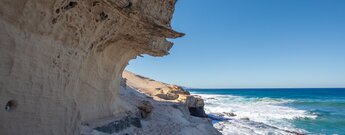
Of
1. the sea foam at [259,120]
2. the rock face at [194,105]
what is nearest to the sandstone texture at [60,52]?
the sea foam at [259,120]

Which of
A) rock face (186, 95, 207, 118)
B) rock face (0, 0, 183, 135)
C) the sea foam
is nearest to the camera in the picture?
rock face (0, 0, 183, 135)

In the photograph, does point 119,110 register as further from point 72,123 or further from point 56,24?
point 56,24

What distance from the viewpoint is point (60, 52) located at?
5340mm

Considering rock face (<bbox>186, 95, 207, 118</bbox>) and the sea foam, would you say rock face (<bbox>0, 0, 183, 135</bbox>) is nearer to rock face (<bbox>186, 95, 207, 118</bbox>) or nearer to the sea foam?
the sea foam

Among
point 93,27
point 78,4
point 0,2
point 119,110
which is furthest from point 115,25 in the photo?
point 119,110

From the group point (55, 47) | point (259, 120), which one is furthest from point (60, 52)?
point (259, 120)

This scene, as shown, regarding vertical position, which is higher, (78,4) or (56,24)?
(78,4)

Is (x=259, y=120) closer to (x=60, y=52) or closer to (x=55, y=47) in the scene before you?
(x=60, y=52)

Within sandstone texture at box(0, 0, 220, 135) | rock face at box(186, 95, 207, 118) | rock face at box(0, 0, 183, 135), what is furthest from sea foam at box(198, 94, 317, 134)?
rock face at box(0, 0, 183, 135)

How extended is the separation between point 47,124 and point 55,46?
1421 mm

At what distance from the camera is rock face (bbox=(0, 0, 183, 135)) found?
4.29 meters

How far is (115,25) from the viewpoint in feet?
22.2

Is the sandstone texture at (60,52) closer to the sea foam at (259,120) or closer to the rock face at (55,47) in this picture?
the rock face at (55,47)

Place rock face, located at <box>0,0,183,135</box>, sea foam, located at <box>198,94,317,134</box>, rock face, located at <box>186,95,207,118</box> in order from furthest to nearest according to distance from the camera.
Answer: rock face, located at <box>186,95,207,118</box> → sea foam, located at <box>198,94,317,134</box> → rock face, located at <box>0,0,183,135</box>
